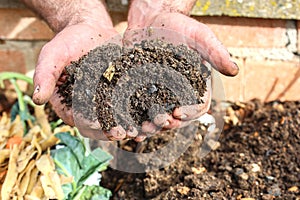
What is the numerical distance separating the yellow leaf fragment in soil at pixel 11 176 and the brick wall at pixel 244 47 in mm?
437

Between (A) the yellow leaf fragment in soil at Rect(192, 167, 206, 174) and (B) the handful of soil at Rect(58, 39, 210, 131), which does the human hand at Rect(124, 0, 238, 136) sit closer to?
(B) the handful of soil at Rect(58, 39, 210, 131)

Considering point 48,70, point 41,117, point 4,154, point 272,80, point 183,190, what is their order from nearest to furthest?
point 48,70
point 183,190
point 4,154
point 41,117
point 272,80

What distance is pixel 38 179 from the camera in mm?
1365

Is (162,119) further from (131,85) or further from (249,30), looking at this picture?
(249,30)

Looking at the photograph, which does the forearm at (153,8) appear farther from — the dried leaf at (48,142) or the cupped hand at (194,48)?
the dried leaf at (48,142)

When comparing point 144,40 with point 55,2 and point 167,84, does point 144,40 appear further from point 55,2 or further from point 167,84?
point 55,2

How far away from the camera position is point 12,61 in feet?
5.70

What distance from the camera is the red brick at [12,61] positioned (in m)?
1.73

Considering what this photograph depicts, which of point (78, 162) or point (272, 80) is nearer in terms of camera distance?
point (78, 162)

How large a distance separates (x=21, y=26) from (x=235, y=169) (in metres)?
0.81

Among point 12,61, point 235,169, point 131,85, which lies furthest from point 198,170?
point 12,61

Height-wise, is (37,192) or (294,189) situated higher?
(294,189)

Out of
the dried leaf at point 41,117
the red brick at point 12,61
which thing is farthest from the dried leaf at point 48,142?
the red brick at point 12,61

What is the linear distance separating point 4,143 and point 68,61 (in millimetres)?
373
